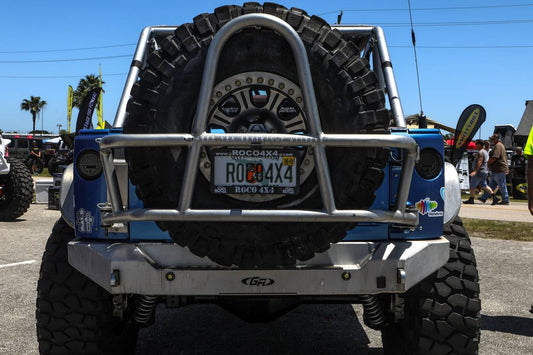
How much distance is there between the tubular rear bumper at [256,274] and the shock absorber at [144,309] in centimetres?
32

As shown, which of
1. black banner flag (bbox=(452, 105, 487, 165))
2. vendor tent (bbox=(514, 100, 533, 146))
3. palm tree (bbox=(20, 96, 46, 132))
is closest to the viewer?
black banner flag (bbox=(452, 105, 487, 165))

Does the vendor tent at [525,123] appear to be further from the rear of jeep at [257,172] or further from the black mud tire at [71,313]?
the black mud tire at [71,313]

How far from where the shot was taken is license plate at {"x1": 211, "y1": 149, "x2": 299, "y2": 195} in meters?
2.44

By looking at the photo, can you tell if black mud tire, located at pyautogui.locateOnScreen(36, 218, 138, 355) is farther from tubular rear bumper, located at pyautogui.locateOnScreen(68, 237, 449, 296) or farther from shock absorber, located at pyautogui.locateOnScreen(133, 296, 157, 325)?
tubular rear bumper, located at pyautogui.locateOnScreen(68, 237, 449, 296)

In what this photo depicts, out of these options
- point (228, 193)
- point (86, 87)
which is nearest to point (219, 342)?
point (228, 193)

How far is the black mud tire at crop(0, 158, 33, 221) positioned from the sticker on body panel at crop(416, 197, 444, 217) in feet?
30.4

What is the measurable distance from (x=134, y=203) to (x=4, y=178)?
29.3 feet

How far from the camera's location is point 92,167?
2988 millimetres

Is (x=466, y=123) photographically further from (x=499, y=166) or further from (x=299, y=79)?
(x=499, y=166)

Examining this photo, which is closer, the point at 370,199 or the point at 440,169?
the point at 370,199

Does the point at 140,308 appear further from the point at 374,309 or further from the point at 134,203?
the point at 374,309

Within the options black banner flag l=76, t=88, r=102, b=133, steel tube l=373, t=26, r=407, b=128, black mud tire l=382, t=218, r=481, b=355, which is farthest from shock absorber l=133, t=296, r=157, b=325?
black banner flag l=76, t=88, r=102, b=133

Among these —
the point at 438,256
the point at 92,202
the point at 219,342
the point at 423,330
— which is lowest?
the point at 219,342

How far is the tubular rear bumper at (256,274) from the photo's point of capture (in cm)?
263
